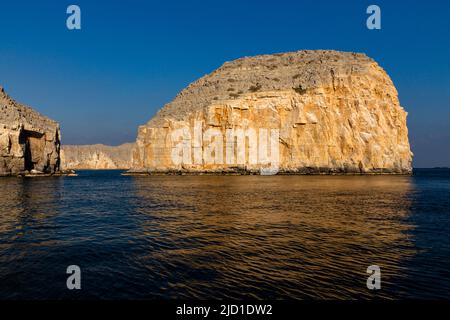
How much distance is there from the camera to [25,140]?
276ft

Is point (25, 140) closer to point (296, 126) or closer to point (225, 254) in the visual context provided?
point (296, 126)

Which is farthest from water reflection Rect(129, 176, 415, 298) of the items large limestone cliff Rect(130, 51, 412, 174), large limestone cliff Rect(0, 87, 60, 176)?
large limestone cliff Rect(130, 51, 412, 174)

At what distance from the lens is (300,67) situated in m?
106

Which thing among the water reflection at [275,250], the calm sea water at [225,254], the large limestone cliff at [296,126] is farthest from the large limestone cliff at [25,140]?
the water reflection at [275,250]

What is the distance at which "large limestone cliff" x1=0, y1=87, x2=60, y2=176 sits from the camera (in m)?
75.7

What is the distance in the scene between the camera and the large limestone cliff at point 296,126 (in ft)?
303

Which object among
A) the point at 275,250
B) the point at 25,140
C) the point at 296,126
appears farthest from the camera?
the point at 296,126

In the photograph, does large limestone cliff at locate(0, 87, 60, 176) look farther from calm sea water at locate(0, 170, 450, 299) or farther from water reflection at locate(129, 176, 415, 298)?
water reflection at locate(129, 176, 415, 298)

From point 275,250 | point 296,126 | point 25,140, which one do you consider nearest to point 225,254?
point 275,250

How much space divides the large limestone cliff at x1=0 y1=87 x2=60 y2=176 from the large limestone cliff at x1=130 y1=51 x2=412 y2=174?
2967 cm

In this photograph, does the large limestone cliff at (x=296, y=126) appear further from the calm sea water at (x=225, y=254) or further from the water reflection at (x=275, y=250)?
the calm sea water at (x=225, y=254)

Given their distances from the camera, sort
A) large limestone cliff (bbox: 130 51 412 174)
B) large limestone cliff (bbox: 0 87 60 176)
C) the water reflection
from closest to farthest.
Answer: the water reflection
large limestone cliff (bbox: 0 87 60 176)
large limestone cliff (bbox: 130 51 412 174)

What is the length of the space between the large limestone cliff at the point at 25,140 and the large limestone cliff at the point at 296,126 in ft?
97.3

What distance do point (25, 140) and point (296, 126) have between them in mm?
80195
